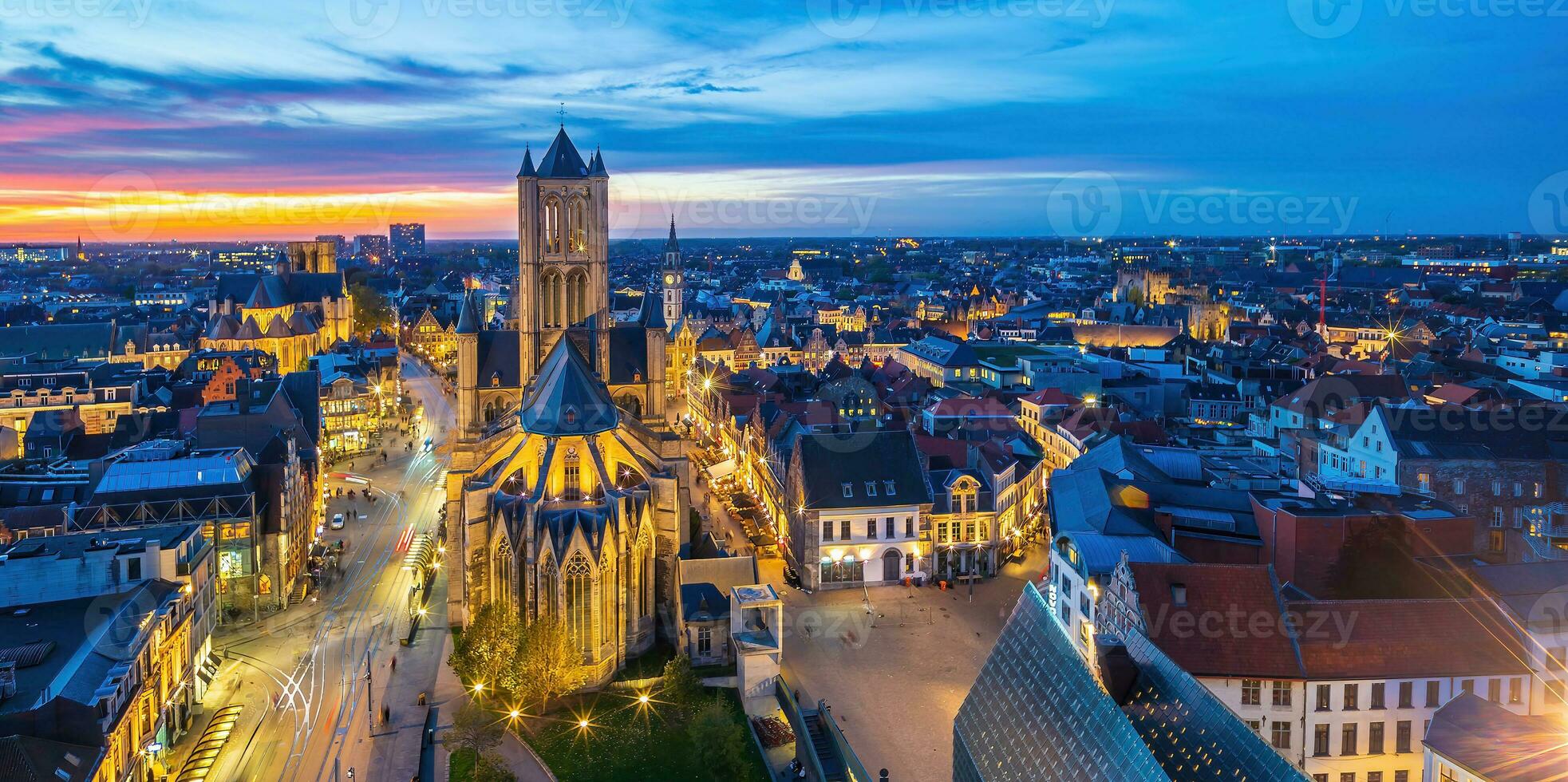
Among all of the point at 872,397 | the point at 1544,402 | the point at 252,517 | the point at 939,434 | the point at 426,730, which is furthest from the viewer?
the point at 872,397

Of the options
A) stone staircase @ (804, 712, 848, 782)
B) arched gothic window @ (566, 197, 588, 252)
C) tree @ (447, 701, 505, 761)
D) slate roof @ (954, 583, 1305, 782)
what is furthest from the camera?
arched gothic window @ (566, 197, 588, 252)

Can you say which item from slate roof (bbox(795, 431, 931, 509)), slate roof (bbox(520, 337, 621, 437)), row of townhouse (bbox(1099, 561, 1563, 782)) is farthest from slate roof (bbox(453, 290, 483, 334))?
row of townhouse (bbox(1099, 561, 1563, 782))

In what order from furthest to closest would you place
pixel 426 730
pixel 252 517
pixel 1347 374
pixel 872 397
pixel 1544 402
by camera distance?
pixel 872 397 < pixel 1347 374 < pixel 1544 402 < pixel 252 517 < pixel 426 730

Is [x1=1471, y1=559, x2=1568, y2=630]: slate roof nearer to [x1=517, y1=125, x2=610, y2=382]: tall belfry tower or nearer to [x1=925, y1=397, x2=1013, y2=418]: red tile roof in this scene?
[x1=925, y1=397, x2=1013, y2=418]: red tile roof

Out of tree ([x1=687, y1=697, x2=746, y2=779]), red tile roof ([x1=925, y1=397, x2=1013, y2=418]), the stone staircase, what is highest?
red tile roof ([x1=925, y1=397, x2=1013, y2=418])

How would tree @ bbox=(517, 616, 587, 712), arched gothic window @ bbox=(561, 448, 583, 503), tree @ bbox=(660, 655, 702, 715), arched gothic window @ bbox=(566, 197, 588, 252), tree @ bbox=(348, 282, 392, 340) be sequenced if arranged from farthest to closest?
tree @ bbox=(348, 282, 392, 340), arched gothic window @ bbox=(566, 197, 588, 252), arched gothic window @ bbox=(561, 448, 583, 503), tree @ bbox=(660, 655, 702, 715), tree @ bbox=(517, 616, 587, 712)

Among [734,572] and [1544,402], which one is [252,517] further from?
[1544,402]

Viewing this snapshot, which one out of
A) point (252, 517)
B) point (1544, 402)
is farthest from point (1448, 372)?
point (252, 517)
